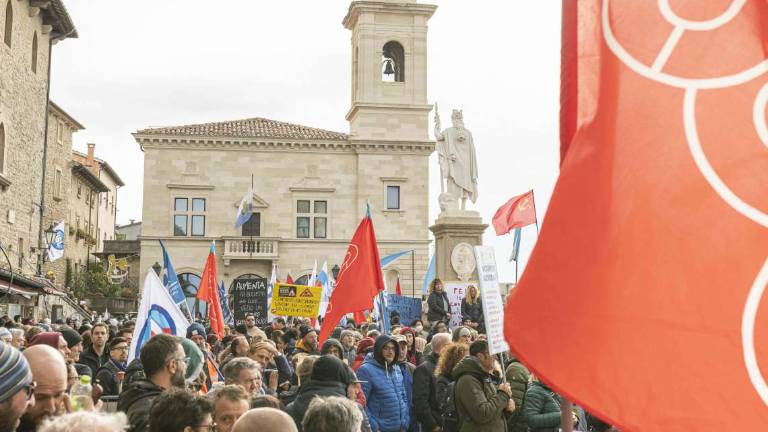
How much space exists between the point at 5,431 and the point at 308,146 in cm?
4901

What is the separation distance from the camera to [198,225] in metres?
51.3

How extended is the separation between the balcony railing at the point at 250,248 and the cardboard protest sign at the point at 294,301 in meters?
32.4

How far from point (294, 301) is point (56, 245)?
1515 cm

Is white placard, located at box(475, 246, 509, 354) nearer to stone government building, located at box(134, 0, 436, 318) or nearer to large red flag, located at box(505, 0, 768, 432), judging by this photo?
large red flag, located at box(505, 0, 768, 432)

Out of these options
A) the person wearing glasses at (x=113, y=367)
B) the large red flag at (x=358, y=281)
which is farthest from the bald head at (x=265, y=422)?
the large red flag at (x=358, y=281)

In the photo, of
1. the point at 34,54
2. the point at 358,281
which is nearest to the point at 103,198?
the point at 34,54

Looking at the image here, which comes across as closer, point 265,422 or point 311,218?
point 265,422

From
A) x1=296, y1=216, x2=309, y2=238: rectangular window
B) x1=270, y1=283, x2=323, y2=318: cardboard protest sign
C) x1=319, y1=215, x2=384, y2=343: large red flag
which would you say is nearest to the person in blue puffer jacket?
x1=319, y1=215, x2=384, y2=343: large red flag

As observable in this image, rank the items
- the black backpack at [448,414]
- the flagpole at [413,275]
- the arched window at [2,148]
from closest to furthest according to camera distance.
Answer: the black backpack at [448,414] → the arched window at [2,148] → the flagpole at [413,275]

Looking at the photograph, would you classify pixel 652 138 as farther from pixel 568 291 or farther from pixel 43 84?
pixel 43 84

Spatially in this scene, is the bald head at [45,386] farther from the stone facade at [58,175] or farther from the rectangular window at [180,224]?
the rectangular window at [180,224]

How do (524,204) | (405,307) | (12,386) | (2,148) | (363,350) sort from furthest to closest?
(2,148)
(405,307)
(524,204)
(363,350)
(12,386)

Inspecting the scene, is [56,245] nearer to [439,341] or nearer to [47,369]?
[439,341]

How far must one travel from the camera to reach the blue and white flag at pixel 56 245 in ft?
98.8
